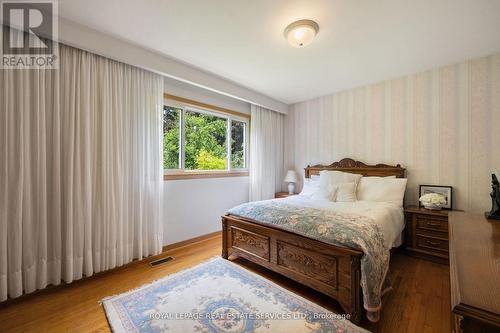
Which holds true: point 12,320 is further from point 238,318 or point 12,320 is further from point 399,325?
point 399,325

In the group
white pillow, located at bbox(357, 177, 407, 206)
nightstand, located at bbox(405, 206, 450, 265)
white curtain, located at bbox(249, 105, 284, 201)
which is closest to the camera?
nightstand, located at bbox(405, 206, 450, 265)

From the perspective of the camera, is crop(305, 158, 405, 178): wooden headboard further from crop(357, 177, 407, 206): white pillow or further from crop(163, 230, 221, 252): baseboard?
crop(163, 230, 221, 252): baseboard

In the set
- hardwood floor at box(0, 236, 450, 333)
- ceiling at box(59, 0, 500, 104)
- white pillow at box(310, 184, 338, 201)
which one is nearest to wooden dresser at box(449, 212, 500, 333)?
hardwood floor at box(0, 236, 450, 333)

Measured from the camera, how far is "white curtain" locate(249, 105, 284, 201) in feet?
13.6

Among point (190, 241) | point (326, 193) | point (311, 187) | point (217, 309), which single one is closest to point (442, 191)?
point (326, 193)

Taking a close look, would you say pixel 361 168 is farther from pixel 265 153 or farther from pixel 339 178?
pixel 265 153

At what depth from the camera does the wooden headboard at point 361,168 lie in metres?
3.20

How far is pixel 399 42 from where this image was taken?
229 cm

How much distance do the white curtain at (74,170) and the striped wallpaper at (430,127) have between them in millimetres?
3092

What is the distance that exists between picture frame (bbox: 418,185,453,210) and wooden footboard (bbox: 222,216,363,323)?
203 centimetres

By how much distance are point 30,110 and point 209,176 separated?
2.17m

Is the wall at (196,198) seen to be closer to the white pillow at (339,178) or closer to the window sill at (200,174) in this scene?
the window sill at (200,174)

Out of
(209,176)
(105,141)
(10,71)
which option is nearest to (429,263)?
(209,176)

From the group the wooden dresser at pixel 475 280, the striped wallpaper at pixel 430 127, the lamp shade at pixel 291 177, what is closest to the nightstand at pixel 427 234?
the striped wallpaper at pixel 430 127
